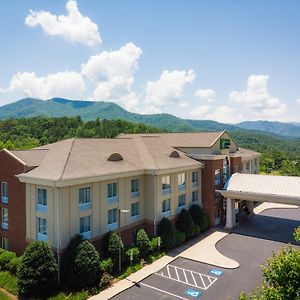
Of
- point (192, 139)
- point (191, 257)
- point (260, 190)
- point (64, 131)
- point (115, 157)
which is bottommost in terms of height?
point (191, 257)

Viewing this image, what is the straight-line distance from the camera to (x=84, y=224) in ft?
86.2

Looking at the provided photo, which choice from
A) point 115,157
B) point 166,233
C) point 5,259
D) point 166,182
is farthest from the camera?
point 166,182

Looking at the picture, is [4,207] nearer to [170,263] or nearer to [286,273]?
[170,263]

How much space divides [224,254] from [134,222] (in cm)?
945

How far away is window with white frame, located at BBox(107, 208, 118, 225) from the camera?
28.6 metres

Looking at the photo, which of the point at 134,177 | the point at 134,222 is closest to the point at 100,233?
the point at 134,222

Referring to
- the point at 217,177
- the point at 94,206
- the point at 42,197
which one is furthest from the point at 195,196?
the point at 42,197

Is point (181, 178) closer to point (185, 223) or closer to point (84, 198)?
point (185, 223)

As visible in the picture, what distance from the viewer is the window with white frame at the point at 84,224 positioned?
85.2ft

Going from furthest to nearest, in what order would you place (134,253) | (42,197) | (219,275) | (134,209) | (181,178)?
1. (181,178)
2. (134,209)
3. (134,253)
4. (219,275)
5. (42,197)

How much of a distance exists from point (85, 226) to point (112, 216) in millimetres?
3333

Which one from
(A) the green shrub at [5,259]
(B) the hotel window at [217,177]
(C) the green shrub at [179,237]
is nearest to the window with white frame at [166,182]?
(C) the green shrub at [179,237]

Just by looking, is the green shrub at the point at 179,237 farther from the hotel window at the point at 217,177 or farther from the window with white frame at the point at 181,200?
the hotel window at the point at 217,177

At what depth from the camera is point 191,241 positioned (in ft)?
111
